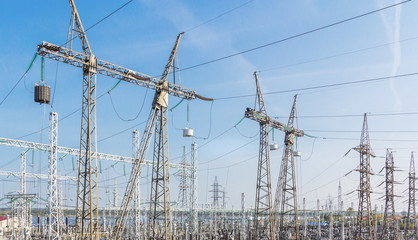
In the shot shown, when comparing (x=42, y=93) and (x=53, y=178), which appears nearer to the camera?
(x=42, y=93)

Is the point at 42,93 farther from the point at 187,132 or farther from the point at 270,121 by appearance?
the point at 270,121

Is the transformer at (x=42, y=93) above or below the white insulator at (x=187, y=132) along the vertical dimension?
above

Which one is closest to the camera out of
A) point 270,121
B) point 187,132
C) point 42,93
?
point 42,93

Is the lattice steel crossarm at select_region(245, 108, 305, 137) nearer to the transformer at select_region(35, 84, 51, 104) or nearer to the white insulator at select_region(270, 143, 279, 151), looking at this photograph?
the white insulator at select_region(270, 143, 279, 151)

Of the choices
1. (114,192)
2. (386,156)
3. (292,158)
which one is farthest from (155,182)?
(114,192)

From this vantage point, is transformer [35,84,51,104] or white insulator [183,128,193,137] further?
white insulator [183,128,193,137]

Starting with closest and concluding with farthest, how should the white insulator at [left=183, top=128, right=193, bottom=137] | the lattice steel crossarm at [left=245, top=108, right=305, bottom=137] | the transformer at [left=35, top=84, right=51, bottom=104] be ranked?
the transformer at [left=35, top=84, right=51, bottom=104], the white insulator at [left=183, top=128, right=193, bottom=137], the lattice steel crossarm at [left=245, top=108, right=305, bottom=137]

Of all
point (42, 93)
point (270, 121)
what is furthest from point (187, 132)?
point (270, 121)

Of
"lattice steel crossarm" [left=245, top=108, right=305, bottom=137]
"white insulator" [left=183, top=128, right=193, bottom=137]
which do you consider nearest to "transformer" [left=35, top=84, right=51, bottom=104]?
"white insulator" [left=183, top=128, right=193, bottom=137]

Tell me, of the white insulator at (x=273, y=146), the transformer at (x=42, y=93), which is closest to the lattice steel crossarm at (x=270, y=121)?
the white insulator at (x=273, y=146)

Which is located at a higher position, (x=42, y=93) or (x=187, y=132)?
(x=42, y=93)

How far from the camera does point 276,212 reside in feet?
107

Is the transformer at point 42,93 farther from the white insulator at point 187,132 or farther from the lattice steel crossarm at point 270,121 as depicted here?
the lattice steel crossarm at point 270,121

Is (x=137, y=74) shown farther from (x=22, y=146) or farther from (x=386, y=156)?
(x=386, y=156)
